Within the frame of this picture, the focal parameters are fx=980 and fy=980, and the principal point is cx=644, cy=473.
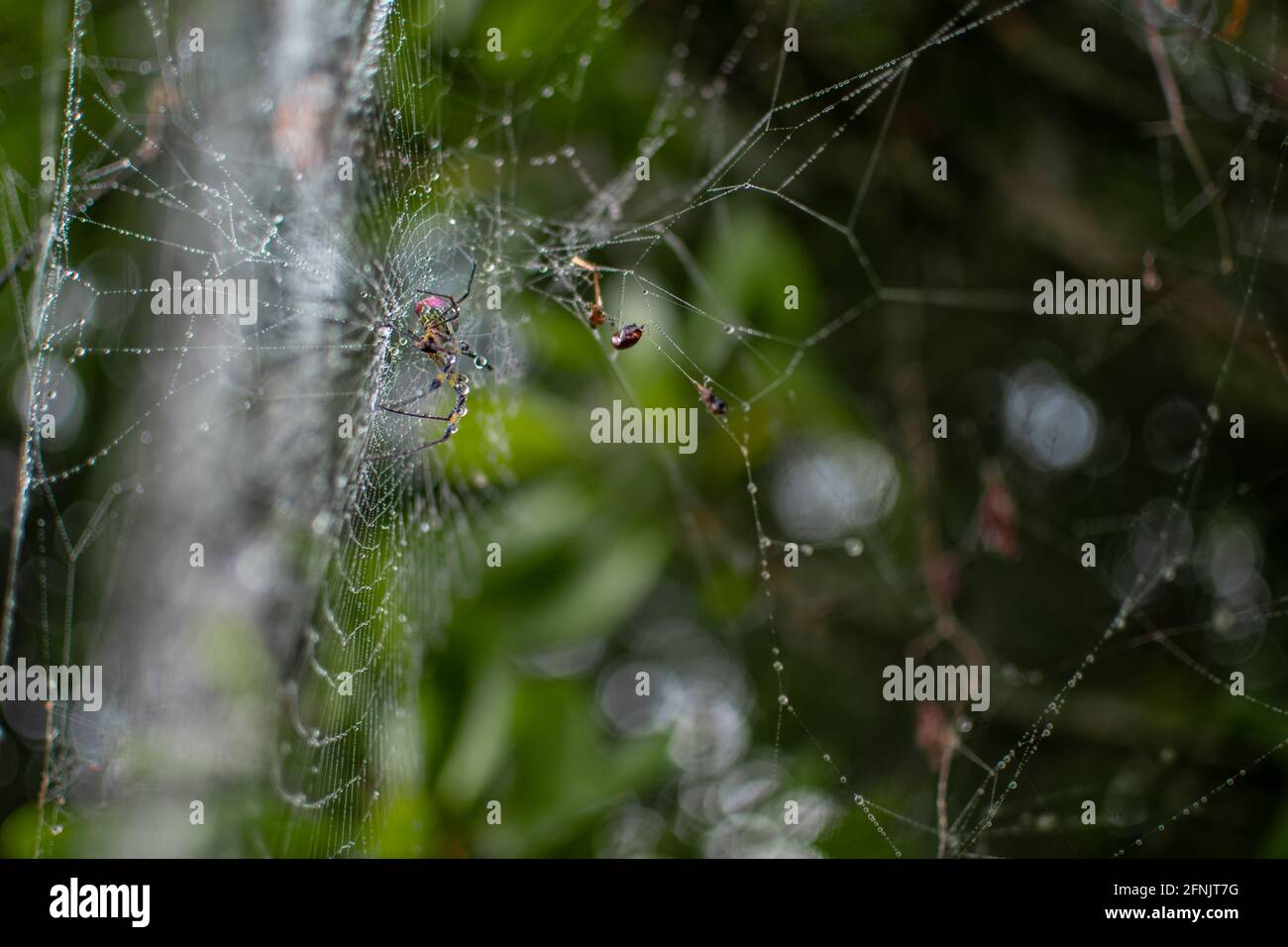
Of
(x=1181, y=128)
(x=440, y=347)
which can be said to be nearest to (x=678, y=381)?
(x=440, y=347)

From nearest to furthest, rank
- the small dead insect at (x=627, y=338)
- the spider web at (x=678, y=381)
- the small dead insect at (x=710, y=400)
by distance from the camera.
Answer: the small dead insect at (x=627, y=338), the small dead insect at (x=710, y=400), the spider web at (x=678, y=381)

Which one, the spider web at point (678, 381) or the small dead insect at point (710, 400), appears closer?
the small dead insect at point (710, 400)

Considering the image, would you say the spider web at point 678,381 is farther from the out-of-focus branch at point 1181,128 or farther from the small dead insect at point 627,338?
the small dead insect at point 627,338

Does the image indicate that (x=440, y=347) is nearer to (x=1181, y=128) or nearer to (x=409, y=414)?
(x=409, y=414)

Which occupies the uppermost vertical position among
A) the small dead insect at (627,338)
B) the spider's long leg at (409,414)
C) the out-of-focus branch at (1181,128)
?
the out-of-focus branch at (1181,128)

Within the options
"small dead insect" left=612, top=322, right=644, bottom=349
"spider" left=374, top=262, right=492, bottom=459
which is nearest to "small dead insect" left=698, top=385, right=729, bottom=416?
"small dead insect" left=612, top=322, right=644, bottom=349

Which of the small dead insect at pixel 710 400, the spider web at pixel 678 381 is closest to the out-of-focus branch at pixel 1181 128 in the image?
the spider web at pixel 678 381

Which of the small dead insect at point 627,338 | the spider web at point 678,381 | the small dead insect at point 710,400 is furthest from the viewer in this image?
the spider web at point 678,381
